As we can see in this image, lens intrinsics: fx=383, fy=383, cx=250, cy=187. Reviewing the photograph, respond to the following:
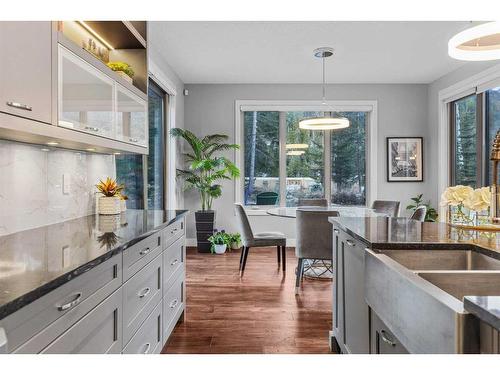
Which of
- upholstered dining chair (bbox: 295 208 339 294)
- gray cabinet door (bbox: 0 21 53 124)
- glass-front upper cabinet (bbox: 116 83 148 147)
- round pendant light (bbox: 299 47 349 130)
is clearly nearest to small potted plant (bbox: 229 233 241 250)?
round pendant light (bbox: 299 47 349 130)

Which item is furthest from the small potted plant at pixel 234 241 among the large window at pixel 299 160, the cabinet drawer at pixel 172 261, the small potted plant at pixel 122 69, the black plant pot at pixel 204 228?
the small potted plant at pixel 122 69

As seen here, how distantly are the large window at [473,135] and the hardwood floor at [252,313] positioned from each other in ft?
9.22

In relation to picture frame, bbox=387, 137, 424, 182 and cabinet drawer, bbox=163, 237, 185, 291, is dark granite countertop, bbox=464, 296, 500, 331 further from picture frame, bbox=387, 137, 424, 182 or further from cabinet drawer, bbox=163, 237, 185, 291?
picture frame, bbox=387, 137, 424, 182

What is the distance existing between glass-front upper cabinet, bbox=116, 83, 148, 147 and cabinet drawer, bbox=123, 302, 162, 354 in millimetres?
1130

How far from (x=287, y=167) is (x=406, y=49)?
2615 millimetres

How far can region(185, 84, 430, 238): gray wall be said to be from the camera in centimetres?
632

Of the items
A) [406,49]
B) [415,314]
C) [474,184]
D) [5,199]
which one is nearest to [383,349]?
[415,314]

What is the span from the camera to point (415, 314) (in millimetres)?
938

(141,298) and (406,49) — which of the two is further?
(406,49)

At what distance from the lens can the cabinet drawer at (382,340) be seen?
4.18 ft

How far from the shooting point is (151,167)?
487 cm

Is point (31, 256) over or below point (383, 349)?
over

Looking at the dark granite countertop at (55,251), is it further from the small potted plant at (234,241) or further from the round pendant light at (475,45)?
the small potted plant at (234,241)

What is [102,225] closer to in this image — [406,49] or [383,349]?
[383,349]
